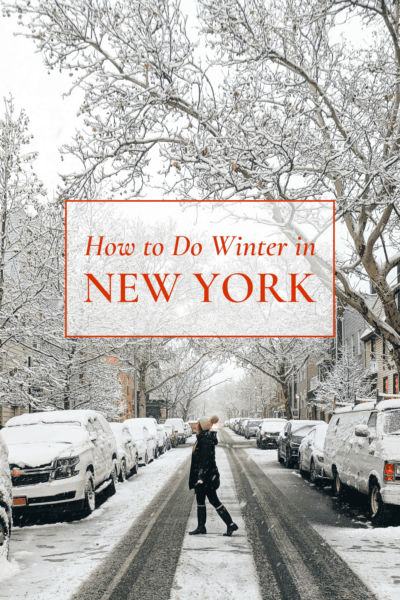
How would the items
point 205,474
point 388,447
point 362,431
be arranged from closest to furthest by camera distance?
point 205,474
point 388,447
point 362,431

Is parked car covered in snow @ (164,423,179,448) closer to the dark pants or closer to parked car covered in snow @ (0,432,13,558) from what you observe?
the dark pants

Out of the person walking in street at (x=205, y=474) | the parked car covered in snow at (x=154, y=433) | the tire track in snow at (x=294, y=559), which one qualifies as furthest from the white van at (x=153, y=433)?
the person walking in street at (x=205, y=474)

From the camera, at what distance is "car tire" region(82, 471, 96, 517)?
1049 centimetres

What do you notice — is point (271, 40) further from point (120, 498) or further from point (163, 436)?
point (163, 436)

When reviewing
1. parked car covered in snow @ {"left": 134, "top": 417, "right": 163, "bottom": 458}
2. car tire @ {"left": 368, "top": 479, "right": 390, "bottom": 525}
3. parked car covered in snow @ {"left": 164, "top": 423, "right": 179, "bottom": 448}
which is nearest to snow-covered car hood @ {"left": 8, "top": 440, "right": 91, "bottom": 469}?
car tire @ {"left": 368, "top": 479, "right": 390, "bottom": 525}

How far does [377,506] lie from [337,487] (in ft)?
10.5

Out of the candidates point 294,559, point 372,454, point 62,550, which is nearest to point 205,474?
point 294,559

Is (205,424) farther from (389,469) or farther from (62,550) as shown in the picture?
(389,469)

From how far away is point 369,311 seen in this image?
1369cm

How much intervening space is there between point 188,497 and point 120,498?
138cm

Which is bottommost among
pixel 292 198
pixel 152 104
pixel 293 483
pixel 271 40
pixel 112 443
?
pixel 293 483

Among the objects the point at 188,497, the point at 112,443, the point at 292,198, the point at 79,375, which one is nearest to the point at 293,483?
the point at 188,497

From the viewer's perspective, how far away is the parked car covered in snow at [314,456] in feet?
49.0

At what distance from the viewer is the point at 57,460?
10.1m
